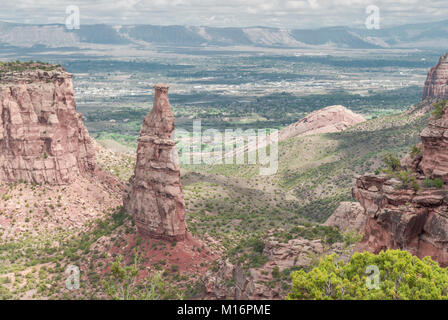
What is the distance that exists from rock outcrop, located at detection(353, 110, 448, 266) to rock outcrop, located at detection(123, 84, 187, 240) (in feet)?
57.0

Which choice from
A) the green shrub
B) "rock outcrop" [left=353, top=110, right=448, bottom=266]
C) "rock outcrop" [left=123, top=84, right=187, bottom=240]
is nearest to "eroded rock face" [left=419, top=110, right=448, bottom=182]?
"rock outcrop" [left=353, top=110, right=448, bottom=266]

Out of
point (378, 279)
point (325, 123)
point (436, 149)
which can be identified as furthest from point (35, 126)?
point (325, 123)

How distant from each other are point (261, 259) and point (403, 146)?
74285mm

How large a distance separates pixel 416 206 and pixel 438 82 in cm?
12034

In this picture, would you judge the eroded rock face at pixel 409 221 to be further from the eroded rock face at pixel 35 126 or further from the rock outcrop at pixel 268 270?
the eroded rock face at pixel 35 126

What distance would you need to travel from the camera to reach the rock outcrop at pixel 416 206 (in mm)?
38594

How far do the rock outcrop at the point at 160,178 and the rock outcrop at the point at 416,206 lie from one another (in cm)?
1737

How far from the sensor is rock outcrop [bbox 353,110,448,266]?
38594mm

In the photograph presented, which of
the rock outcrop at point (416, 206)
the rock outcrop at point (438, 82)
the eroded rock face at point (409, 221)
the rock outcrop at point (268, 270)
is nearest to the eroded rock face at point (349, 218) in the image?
the rock outcrop at point (268, 270)

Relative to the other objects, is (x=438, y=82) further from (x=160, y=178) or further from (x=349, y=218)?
(x=160, y=178)

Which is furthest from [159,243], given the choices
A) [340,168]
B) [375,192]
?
[340,168]

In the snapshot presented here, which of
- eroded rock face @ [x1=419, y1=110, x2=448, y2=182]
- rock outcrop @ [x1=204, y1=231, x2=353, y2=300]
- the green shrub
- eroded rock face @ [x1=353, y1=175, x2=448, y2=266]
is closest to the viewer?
the green shrub

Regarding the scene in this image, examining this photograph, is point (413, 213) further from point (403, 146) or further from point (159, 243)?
point (403, 146)

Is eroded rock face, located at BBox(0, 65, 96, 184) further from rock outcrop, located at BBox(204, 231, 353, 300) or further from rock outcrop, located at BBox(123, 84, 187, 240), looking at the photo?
rock outcrop, located at BBox(204, 231, 353, 300)
